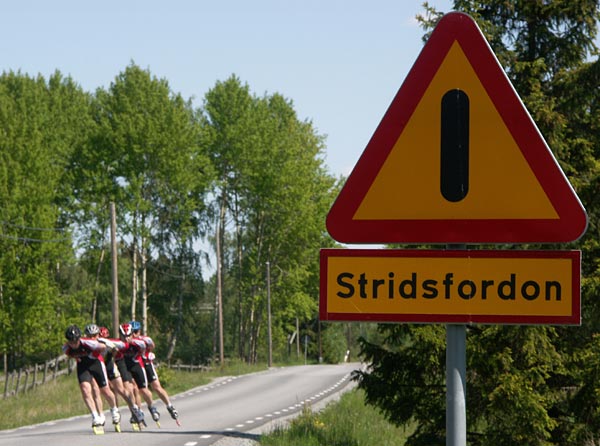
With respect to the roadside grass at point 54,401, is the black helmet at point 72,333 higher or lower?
higher

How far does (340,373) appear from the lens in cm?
5016

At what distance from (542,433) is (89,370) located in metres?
6.83

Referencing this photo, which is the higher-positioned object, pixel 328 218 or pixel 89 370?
pixel 328 218

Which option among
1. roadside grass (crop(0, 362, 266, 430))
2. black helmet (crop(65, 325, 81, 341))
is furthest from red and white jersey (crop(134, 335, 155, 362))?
roadside grass (crop(0, 362, 266, 430))

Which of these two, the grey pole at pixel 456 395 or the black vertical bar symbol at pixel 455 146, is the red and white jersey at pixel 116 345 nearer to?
the black vertical bar symbol at pixel 455 146

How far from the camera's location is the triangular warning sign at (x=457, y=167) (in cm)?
367

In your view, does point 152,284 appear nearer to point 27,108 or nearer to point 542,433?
point 27,108

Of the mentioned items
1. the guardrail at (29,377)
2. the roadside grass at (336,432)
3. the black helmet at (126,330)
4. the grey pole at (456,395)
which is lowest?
the guardrail at (29,377)

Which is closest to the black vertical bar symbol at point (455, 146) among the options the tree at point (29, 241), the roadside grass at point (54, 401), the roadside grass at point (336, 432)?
the roadside grass at point (336, 432)

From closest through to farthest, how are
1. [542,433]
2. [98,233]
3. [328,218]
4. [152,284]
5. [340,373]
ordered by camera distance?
[328,218] < [542,433] < [340,373] < [98,233] < [152,284]

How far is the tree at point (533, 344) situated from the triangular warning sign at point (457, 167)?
11329 millimetres

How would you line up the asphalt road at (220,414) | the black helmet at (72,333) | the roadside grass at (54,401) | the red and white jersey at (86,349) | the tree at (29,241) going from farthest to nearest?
the tree at (29,241) → the roadside grass at (54,401) → the red and white jersey at (86,349) → the asphalt road at (220,414) → the black helmet at (72,333)

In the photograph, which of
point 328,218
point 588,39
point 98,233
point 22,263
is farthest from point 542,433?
point 98,233

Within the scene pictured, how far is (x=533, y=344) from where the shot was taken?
15.5m
